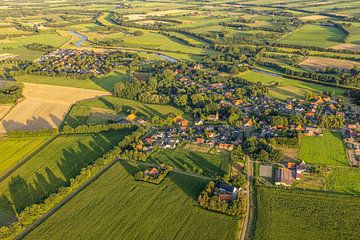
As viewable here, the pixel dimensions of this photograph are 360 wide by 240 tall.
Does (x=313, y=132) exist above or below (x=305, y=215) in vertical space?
above

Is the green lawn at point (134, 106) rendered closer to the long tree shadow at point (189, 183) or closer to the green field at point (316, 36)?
the long tree shadow at point (189, 183)

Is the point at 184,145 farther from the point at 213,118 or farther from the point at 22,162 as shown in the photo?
the point at 22,162

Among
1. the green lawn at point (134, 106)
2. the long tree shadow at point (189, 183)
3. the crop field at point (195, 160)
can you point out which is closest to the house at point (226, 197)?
the long tree shadow at point (189, 183)

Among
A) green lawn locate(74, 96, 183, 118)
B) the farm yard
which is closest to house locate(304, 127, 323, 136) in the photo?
the farm yard

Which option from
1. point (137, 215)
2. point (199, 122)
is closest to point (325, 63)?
point (199, 122)

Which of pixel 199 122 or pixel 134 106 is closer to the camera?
pixel 199 122

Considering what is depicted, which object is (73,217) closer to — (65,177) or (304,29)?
(65,177)

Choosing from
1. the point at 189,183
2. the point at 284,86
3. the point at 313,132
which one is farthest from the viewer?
the point at 284,86
